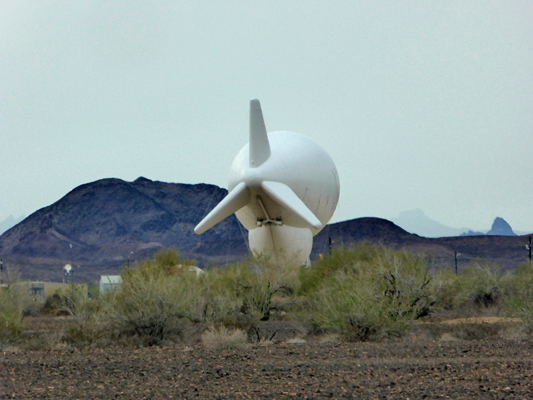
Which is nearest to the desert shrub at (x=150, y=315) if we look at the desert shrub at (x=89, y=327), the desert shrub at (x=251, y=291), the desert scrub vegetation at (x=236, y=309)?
the desert scrub vegetation at (x=236, y=309)

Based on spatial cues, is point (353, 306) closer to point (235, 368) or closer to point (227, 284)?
point (235, 368)

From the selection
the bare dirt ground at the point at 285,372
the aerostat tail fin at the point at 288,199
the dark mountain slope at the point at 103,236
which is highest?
the dark mountain slope at the point at 103,236

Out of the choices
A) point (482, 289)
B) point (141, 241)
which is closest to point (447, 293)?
point (482, 289)

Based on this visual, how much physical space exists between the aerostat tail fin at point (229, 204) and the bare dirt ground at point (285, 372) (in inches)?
721

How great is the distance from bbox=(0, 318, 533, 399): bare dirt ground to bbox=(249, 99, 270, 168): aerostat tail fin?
60.5 ft

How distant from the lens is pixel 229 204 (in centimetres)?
3353

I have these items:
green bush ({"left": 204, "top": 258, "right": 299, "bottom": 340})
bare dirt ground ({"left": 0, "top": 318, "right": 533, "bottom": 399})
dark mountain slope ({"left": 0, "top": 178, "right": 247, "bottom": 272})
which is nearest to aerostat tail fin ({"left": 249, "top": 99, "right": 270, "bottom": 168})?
green bush ({"left": 204, "top": 258, "right": 299, "bottom": 340})

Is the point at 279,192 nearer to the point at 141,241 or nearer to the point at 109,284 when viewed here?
the point at 109,284

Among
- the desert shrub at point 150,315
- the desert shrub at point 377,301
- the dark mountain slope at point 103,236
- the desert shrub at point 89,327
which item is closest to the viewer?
the desert shrub at point 377,301

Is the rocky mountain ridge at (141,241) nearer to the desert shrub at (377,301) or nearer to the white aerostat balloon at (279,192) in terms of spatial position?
the white aerostat balloon at (279,192)

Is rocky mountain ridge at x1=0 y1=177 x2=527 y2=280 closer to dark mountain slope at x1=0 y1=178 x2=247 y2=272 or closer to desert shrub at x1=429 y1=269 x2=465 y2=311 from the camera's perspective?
dark mountain slope at x1=0 y1=178 x2=247 y2=272

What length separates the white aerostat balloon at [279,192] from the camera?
107 feet

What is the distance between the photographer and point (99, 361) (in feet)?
43.4

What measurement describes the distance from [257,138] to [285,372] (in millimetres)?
22228
